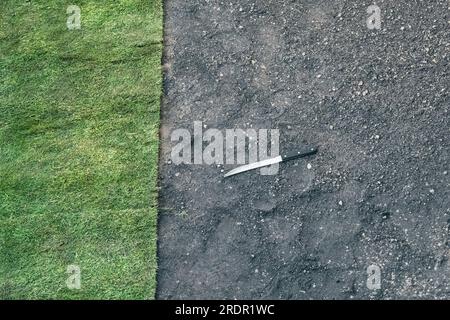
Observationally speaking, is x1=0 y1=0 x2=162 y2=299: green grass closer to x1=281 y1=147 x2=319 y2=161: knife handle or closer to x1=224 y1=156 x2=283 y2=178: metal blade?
x1=224 y1=156 x2=283 y2=178: metal blade

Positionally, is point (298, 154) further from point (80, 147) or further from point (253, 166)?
point (80, 147)

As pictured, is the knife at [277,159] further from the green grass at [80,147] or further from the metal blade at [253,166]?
the green grass at [80,147]

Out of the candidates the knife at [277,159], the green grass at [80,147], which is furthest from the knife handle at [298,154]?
the green grass at [80,147]

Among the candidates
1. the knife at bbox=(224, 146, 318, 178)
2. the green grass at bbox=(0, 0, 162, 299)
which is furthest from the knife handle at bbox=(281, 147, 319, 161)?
the green grass at bbox=(0, 0, 162, 299)

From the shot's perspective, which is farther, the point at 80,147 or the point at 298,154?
the point at 80,147

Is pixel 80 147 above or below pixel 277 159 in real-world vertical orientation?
above

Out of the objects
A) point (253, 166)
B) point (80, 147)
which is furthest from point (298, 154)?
point (80, 147)
